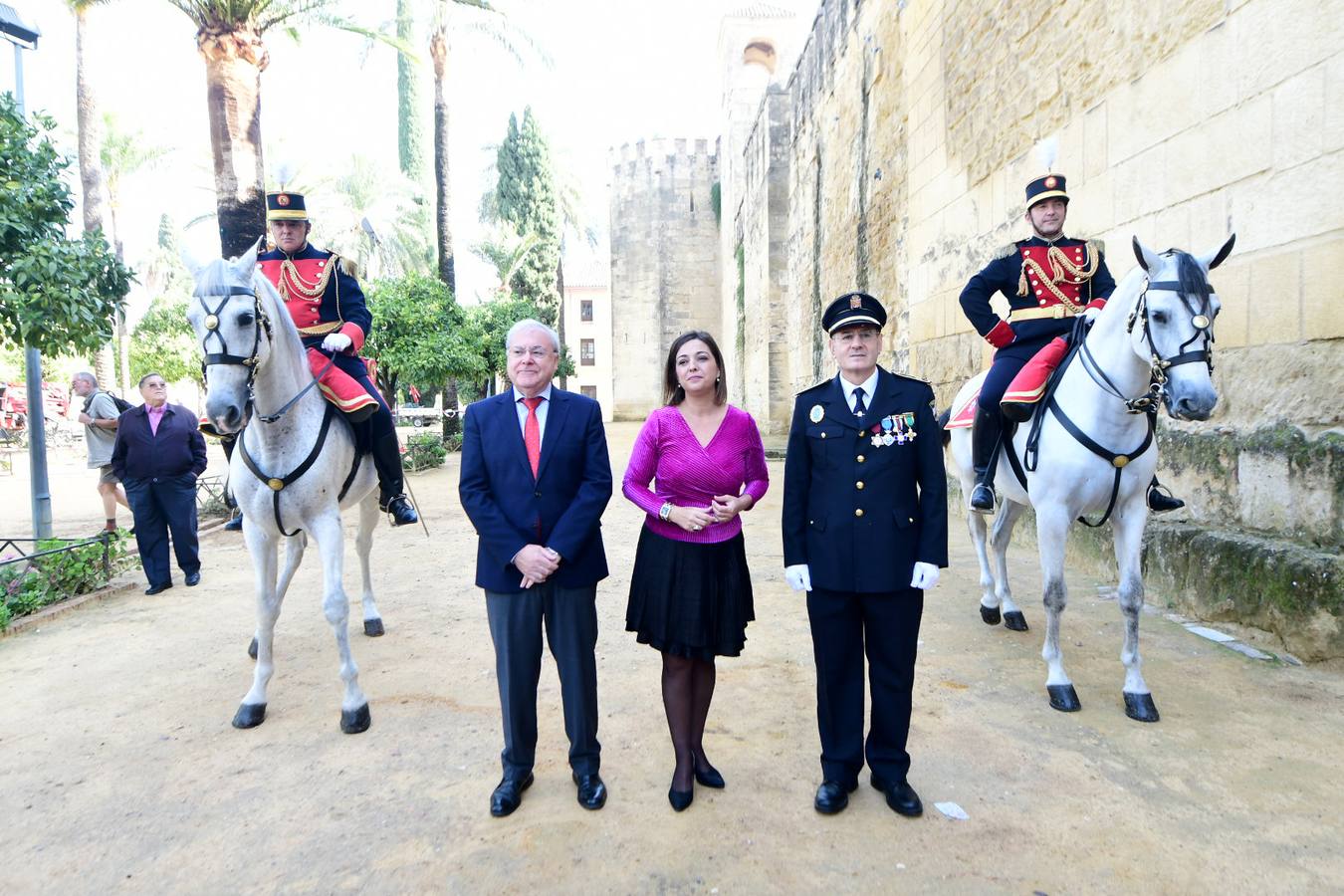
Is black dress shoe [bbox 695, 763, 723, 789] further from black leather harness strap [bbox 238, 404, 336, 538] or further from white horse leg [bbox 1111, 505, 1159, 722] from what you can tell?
black leather harness strap [bbox 238, 404, 336, 538]

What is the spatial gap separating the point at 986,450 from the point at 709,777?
2.85 meters

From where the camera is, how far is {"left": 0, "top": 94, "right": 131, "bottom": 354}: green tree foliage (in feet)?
16.9

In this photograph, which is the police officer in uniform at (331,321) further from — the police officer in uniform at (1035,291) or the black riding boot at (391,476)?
the police officer in uniform at (1035,291)

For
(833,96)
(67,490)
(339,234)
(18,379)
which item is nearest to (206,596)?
(67,490)

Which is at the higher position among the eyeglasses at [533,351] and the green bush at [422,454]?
the eyeglasses at [533,351]

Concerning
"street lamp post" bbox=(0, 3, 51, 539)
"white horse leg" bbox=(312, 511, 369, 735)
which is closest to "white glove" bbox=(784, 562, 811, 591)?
"white horse leg" bbox=(312, 511, 369, 735)

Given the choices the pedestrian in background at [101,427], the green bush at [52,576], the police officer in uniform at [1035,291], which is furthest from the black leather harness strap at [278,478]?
the pedestrian in background at [101,427]

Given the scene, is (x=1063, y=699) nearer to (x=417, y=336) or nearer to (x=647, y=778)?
(x=647, y=778)

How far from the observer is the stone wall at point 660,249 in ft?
116

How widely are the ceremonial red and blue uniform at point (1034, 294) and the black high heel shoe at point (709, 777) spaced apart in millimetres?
2817

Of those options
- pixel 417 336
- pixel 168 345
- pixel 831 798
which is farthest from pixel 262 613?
pixel 168 345

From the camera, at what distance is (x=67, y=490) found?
15.1 meters

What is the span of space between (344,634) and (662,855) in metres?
2.15

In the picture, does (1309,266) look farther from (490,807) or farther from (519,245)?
(519,245)
